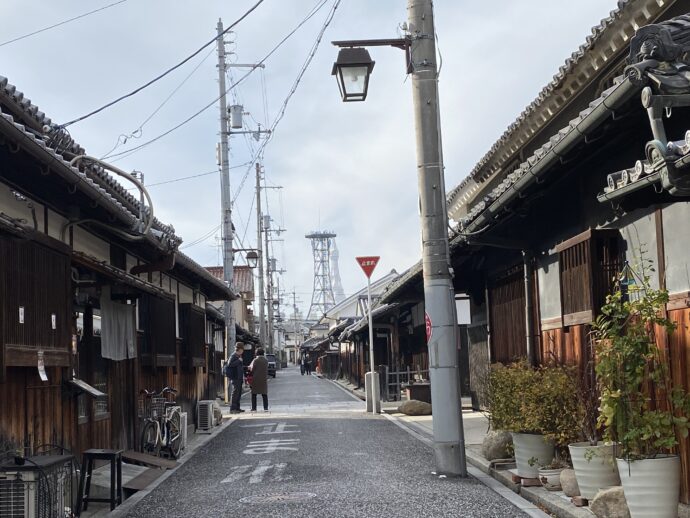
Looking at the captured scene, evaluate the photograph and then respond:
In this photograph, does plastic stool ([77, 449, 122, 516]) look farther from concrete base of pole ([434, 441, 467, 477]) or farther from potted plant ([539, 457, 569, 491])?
potted plant ([539, 457, 569, 491])

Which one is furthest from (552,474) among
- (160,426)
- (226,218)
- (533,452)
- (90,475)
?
(226,218)

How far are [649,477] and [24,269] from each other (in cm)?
645

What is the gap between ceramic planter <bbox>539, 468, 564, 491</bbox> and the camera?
929 cm

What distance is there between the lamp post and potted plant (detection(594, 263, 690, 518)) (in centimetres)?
388

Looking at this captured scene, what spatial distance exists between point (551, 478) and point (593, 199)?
3410 mm

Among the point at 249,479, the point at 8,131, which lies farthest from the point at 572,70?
the point at 8,131

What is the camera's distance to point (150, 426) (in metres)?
13.9

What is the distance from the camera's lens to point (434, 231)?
1157cm

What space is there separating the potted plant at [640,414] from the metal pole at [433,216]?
3936 millimetres

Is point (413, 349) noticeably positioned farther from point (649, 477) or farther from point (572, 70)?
point (649, 477)

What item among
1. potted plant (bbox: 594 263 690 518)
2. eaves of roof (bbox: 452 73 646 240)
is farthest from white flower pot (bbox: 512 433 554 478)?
eaves of roof (bbox: 452 73 646 240)

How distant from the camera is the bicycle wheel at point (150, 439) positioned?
13.9 m

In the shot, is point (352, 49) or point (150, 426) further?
point (150, 426)

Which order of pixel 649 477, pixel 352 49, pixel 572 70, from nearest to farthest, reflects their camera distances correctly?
pixel 649 477, pixel 352 49, pixel 572 70
